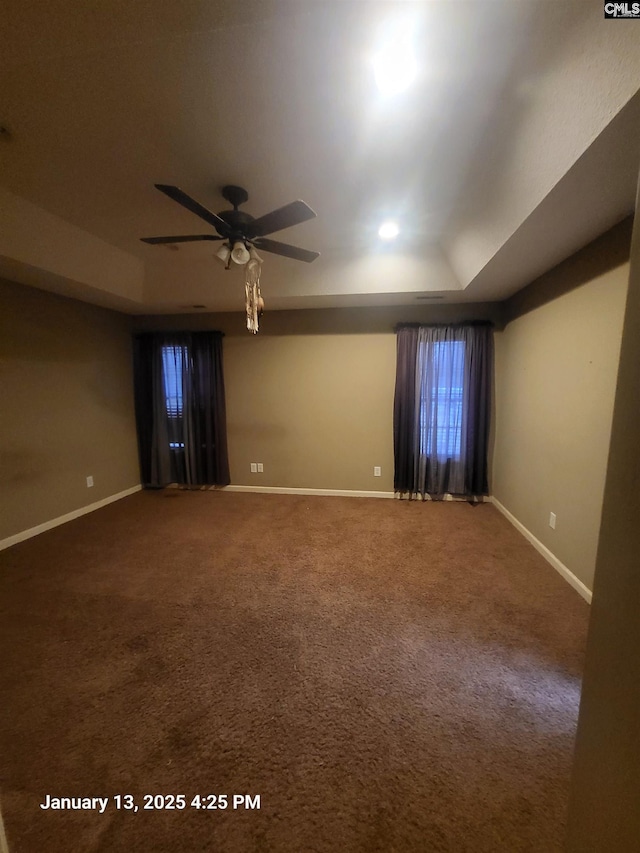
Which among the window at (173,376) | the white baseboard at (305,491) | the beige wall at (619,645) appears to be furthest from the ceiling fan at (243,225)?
the white baseboard at (305,491)

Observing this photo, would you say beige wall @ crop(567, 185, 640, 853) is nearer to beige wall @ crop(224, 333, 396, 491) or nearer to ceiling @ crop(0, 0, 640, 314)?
ceiling @ crop(0, 0, 640, 314)

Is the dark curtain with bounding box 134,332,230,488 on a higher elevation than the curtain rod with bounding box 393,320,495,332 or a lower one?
lower

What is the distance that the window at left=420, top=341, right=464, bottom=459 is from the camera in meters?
3.47

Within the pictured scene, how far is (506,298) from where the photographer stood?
333cm

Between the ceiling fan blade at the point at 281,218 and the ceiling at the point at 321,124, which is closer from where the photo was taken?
the ceiling at the point at 321,124

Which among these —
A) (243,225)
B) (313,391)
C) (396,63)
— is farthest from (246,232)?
(313,391)

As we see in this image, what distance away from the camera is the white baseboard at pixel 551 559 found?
206 cm

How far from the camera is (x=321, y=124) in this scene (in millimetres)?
1528

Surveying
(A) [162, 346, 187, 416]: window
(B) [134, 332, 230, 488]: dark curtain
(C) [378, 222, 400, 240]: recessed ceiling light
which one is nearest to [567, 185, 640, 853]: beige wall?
(C) [378, 222, 400, 240]: recessed ceiling light

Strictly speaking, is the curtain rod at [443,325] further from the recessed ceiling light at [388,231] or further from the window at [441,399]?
the recessed ceiling light at [388,231]

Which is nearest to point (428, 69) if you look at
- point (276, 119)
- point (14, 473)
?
point (276, 119)

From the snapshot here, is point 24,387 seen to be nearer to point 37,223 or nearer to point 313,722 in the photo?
point 37,223

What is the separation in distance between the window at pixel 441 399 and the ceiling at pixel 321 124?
3.11 ft

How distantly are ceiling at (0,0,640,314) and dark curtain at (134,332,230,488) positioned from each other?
1339mm
